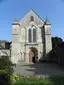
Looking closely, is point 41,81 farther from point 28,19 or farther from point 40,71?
point 28,19

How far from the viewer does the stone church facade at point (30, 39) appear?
44487 millimetres

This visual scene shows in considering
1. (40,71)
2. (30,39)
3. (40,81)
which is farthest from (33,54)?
(40,81)

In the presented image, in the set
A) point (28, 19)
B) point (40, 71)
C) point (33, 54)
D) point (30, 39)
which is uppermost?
point (28, 19)

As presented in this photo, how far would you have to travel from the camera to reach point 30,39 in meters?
45.9

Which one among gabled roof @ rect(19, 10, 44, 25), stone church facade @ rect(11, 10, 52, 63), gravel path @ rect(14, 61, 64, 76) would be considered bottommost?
gravel path @ rect(14, 61, 64, 76)

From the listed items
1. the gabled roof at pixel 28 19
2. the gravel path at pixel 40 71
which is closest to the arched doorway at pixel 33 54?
the gabled roof at pixel 28 19

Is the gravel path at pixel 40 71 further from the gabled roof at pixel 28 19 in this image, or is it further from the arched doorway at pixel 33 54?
the gabled roof at pixel 28 19

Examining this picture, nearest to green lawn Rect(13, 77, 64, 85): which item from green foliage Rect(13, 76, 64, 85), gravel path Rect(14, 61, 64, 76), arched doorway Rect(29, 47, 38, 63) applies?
green foliage Rect(13, 76, 64, 85)

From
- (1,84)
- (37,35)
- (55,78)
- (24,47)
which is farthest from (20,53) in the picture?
(1,84)

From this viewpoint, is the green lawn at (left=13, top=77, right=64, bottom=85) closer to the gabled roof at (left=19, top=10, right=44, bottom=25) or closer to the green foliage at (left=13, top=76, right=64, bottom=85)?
the green foliage at (left=13, top=76, right=64, bottom=85)

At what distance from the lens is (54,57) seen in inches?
1699

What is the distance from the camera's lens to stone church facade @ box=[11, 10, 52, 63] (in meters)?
44.5

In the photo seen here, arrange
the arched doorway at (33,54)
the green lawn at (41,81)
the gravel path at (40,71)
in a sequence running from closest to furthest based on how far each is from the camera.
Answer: the green lawn at (41,81)
the gravel path at (40,71)
the arched doorway at (33,54)

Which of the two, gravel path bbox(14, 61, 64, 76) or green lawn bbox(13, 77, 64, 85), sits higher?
green lawn bbox(13, 77, 64, 85)
